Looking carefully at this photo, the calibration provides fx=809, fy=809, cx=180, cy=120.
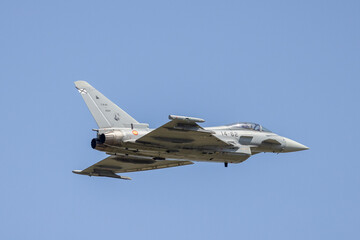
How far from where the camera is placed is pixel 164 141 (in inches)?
1510

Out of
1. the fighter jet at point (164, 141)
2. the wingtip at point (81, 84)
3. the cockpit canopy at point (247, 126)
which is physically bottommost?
the fighter jet at point (164, 141)

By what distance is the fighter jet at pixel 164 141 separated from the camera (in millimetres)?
37969

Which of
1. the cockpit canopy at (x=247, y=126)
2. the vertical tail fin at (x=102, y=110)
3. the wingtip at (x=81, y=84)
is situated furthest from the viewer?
the cockpit canopy at (x=247, y=126)

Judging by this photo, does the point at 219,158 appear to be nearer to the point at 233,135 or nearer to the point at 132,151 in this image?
the point at 233,135

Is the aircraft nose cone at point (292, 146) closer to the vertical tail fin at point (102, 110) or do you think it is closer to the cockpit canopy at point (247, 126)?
the cockpit canopy at point (247, 126)

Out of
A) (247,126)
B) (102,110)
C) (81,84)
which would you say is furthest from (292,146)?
(81,84)

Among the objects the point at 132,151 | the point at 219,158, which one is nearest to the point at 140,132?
the point at 132,151

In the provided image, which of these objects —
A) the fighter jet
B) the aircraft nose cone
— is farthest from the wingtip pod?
the aircraft nose cone

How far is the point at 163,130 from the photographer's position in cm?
3712

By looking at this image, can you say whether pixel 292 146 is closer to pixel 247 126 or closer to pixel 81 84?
pixel 247 126

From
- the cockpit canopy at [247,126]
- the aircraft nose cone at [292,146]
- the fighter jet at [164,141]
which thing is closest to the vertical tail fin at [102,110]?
the fighter jet at [164,141]

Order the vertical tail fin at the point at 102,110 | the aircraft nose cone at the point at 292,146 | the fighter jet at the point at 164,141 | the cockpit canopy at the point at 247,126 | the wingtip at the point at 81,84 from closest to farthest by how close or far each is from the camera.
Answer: the fighter jet at the point at 164,141 < the vertical tail fin at the point at 102,110 < the wingtip at the point at 81,84 < the cockpit canopy at the point at 247,126 < the aircraft nose cone at the point at 292,146

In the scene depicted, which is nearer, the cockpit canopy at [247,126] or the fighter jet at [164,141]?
the fighter jet at [164,141]

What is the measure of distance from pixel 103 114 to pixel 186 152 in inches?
177
